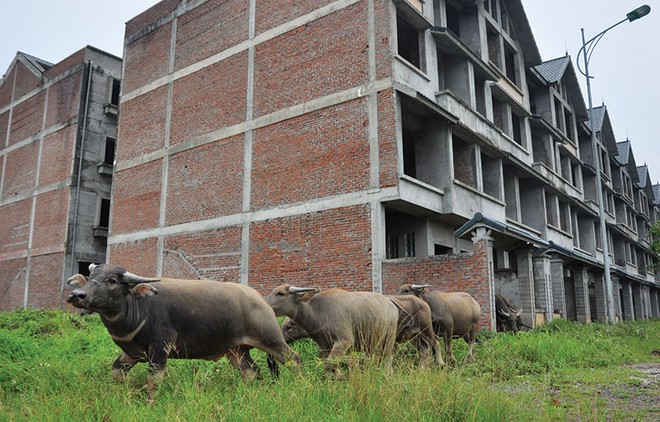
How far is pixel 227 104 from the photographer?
18875 millimetres

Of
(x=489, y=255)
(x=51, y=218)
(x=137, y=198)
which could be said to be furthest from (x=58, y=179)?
(x=489, y=255)

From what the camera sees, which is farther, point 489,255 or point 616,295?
point 616,295

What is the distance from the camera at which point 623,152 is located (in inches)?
1655

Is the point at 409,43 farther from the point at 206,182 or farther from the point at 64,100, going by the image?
the point at 64,100

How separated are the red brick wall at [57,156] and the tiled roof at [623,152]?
37171 mm

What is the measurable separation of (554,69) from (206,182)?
20008mm

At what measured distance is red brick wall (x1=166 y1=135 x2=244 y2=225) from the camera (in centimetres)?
1802

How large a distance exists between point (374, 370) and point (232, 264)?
1276cm

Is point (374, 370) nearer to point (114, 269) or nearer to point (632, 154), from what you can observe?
point (114, 269)

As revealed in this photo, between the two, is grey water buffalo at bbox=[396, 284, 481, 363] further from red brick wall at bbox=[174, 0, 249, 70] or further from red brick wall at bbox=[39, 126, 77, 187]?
red brick wall at bbox=[39, 126, 77, 187]

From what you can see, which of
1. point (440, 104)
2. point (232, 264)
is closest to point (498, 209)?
point (440, 104)

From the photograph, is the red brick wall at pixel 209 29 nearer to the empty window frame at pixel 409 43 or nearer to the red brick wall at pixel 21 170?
the empty window frame at pixel 409 43

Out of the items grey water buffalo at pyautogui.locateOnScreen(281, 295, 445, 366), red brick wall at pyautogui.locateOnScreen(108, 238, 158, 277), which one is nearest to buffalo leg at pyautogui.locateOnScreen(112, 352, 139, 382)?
grey water buffalo at pyautogui.locateOnScreen(281, 295, 445, 366)

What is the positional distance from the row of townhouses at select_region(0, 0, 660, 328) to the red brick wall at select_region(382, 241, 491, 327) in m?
0.04
